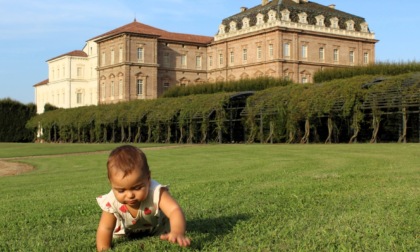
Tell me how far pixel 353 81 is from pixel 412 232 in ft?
74.6

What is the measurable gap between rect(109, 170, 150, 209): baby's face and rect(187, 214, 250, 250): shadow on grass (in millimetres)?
486

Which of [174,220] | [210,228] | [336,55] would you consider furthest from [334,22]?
[174,220]

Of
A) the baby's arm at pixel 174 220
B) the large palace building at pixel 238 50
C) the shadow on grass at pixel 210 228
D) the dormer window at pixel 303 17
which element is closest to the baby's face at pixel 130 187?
the baby's arm at pixel 174 220

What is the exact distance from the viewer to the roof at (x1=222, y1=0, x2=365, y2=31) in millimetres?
66431

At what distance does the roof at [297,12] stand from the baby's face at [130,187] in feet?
208

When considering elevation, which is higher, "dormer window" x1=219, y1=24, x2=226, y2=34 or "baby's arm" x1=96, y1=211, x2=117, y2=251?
"dormer window" x1=219, y1=24, x2=226, y2=34

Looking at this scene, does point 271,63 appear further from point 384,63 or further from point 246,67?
point 384,63

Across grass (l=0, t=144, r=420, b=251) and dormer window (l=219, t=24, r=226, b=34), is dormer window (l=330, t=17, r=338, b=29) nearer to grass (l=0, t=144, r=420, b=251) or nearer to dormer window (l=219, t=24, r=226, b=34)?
dormer window (l=219, t=24, r=226, b=34)

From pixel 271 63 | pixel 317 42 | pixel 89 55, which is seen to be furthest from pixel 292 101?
pixel 89 55

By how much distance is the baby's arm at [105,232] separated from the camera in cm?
356

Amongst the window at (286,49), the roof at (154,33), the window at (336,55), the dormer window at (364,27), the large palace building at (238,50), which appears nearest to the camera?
the window at (286,49)

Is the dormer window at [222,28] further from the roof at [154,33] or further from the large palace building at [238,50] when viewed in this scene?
the roof at [154,33]

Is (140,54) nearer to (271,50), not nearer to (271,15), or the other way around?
(271,50)

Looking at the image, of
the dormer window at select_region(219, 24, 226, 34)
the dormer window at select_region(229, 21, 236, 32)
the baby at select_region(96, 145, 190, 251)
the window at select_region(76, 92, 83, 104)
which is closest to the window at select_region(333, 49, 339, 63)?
the dormer window at select_region(229, 21, 236, 32)
